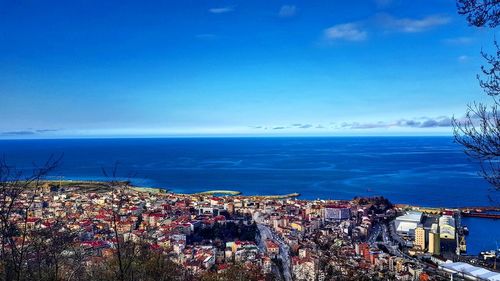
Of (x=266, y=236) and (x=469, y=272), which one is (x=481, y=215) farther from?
(x=266, y=236)

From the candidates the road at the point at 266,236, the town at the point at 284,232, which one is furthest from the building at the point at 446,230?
the road at the point at 266,236

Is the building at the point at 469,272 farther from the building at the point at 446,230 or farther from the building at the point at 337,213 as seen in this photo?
the building at the point at 337,213

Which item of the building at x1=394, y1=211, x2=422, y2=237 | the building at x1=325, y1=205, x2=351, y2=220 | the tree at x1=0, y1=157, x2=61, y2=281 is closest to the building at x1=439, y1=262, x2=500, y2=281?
the building at x1=394, y1=211, x2=422, y2=237

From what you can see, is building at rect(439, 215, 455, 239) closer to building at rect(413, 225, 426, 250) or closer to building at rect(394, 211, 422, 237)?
building at rect(413, 225, 426, 250)

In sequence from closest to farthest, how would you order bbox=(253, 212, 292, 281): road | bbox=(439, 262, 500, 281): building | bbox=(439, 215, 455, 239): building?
bbox=(439, 262, 500, 281): building < bbox=(253, 212, 292, 281): road < bbox=(439, 215, 455, 239): building

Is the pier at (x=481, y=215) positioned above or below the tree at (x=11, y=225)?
below

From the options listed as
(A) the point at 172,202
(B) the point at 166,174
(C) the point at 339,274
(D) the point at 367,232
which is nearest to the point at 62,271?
(C) the point at 339,274
